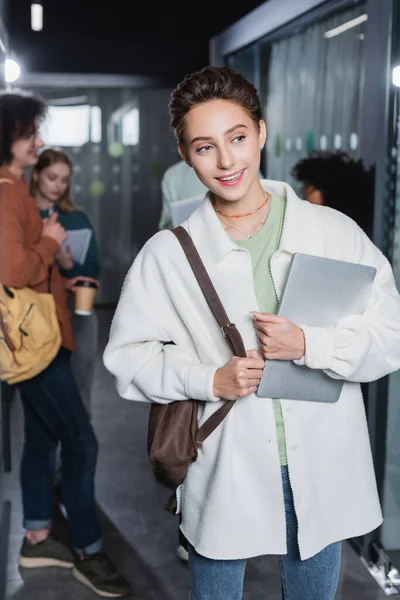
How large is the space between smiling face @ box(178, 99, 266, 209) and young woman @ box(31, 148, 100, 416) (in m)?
2.05

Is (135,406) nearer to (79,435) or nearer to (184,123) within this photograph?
(79,435)

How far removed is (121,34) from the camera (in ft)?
25.3

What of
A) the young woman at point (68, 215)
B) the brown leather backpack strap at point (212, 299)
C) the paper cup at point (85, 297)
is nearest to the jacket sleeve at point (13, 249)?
the paper cup at point (85, 297)

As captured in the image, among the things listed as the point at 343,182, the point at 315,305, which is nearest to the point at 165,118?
the point at 343,182

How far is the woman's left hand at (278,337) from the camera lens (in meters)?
1.72

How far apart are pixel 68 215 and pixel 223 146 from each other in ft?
7.49

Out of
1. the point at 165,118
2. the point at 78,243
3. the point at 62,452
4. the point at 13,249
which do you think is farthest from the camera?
the point at 165,118

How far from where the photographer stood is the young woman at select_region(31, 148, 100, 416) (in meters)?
3.84

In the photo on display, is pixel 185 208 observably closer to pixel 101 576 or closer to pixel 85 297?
pixel 85 297

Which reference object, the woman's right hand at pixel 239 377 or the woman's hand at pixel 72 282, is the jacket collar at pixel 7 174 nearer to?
the woman's hand at pixel 72 282

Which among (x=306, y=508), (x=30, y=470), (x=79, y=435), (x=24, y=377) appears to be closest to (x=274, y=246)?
(x=306, y=508)

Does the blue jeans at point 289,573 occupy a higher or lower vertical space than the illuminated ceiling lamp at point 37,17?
lower

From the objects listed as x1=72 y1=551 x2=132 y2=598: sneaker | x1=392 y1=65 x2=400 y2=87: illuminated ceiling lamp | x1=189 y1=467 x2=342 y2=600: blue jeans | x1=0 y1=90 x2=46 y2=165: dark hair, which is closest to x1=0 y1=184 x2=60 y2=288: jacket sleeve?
x1=0 y1=90 x2=46 y2=165: dark hair

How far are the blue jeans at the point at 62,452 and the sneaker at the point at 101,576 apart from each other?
44 mm
